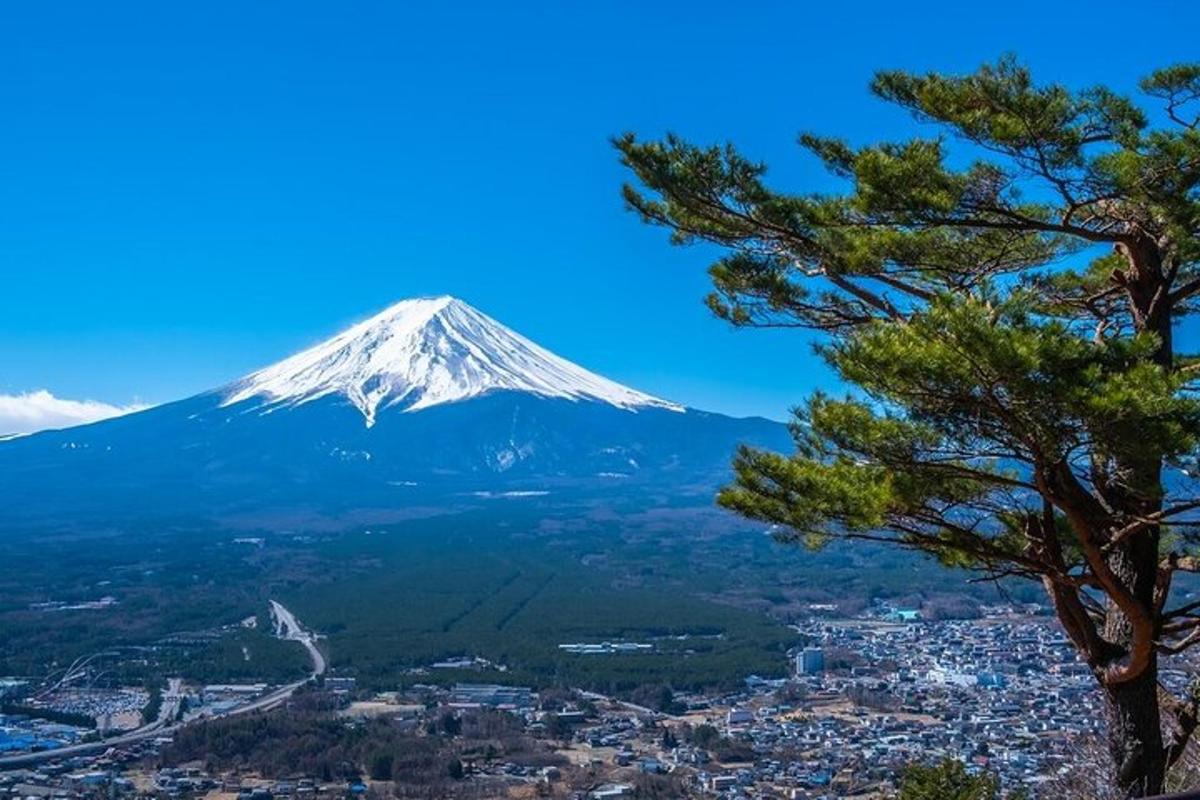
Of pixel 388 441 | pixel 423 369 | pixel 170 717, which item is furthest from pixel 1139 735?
pixel 423 369

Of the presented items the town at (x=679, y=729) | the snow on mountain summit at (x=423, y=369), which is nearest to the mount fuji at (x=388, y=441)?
the snow on mountain summit at (x=423, y=369)

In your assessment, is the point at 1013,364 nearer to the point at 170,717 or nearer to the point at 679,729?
the point at 679,729

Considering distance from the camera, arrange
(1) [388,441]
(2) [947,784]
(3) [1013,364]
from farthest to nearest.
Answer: (1) [388,441], (2) [947,784], (3) [1013,364]

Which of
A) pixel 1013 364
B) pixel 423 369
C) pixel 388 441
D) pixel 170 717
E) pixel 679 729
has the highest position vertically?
pixel 423 369

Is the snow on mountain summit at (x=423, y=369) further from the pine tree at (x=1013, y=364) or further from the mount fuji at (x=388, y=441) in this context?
the pine tree at (x=1013, y=364)

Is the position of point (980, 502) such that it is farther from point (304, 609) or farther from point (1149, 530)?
point (304, 609)

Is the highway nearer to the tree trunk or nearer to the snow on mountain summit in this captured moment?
the tree trunk

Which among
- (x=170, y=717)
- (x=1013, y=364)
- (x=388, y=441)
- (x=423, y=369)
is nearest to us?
(x=1013, y=364)
